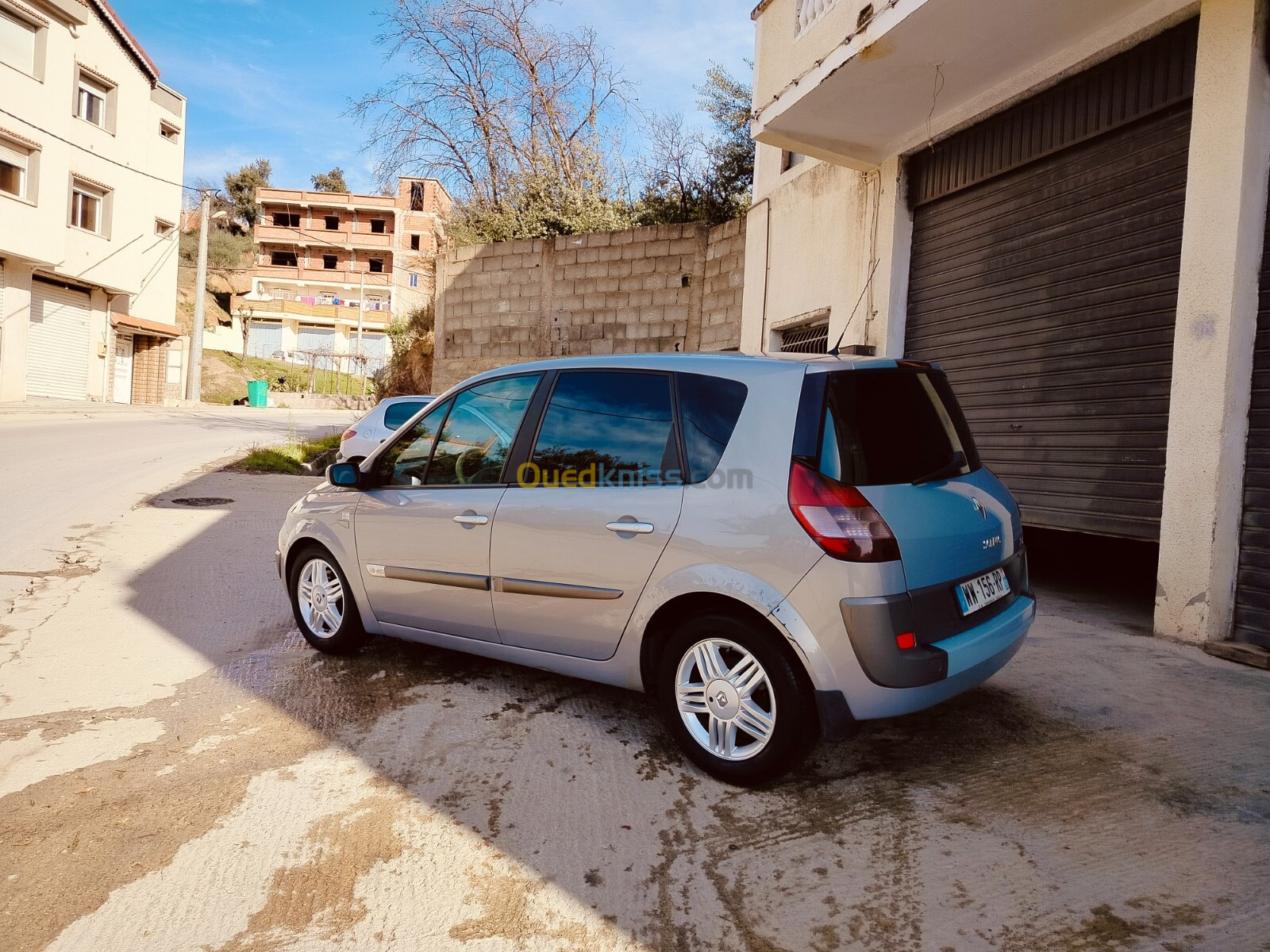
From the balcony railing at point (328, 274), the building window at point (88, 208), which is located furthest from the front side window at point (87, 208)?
the balcony railing at point (328, 274)

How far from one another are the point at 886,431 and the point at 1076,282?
3993mm

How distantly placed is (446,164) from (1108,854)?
74.9ft

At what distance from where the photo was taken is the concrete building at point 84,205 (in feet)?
76.7

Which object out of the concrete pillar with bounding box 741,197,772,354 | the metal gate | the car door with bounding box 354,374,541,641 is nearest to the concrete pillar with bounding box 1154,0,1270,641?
the car door with bounding box 354,374,541,641

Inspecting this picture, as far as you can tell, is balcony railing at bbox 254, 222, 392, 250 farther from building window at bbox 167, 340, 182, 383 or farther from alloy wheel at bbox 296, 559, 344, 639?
alloy wheel at bbox 296, 559, 344, 639

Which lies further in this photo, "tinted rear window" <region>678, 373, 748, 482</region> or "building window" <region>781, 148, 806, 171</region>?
"building window" <region>781, 148, 806, 171</region>

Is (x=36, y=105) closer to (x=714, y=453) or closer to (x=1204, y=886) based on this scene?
(x=714, y=453)

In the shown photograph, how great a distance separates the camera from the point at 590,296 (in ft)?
43.8

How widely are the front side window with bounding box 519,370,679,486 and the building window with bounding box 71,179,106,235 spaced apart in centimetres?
2916

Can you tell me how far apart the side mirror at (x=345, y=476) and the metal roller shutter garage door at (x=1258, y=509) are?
489 centimetres

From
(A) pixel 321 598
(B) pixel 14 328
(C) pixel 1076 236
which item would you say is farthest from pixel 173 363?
(C) pixel 1076 236

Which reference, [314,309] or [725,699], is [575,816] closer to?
[725,699]

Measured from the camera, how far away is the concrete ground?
84.2 inches

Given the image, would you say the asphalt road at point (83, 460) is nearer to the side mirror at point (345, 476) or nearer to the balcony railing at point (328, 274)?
the side mirror at point (345, 476)
